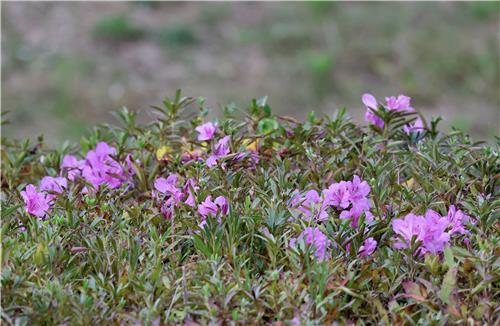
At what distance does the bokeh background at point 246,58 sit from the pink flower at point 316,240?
5490mm

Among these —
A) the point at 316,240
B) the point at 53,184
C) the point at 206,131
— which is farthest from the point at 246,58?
the point at 316,240

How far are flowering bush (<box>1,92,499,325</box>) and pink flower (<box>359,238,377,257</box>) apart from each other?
0.5 inches

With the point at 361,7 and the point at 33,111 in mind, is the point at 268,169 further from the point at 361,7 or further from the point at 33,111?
the point at 361,7

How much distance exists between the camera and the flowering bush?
6.52 ft

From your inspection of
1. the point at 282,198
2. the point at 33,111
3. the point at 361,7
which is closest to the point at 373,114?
the point at 282,198

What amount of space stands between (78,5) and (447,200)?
7.58 metres

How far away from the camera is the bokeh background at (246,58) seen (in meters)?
7.88

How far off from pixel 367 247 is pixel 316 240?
143 millimetres

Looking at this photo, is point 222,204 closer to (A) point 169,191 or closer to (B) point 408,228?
(A) point 169,191

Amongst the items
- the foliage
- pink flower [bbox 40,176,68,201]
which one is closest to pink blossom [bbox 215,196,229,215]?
pink flower [bbox 40,176,68,201]

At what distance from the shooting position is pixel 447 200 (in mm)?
2416

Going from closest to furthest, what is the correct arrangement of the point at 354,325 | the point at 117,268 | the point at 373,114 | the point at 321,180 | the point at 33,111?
1. the point at 354,325
2. the point at 117,268
3. the point at 321,180
4. the point at 373,114
5. the point at 33,111

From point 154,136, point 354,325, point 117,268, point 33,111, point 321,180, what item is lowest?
point 354,325

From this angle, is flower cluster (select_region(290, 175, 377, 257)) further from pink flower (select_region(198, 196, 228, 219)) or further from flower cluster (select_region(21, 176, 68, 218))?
flower cluster (select_region(21, 176, 68, 218))
